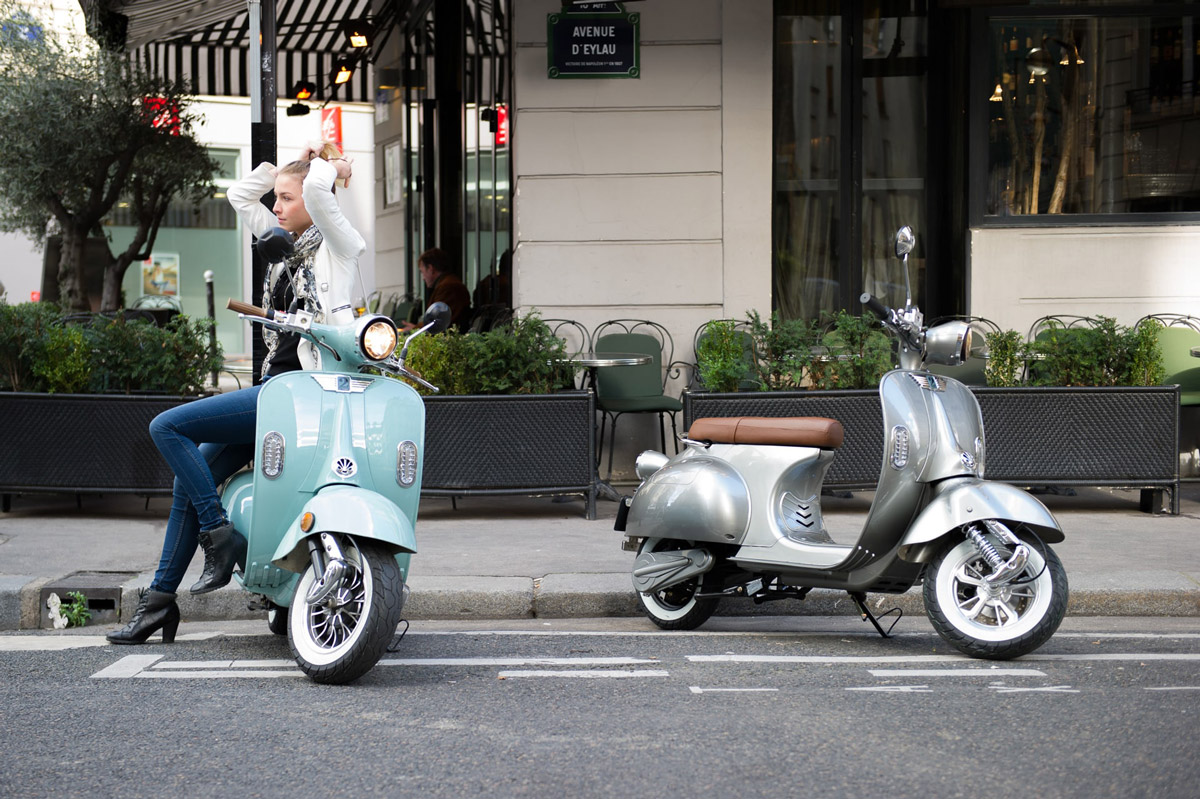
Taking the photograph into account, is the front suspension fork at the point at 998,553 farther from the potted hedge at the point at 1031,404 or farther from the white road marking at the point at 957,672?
the potted hedge at the point at 1031,404

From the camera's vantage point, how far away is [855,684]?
168 inches

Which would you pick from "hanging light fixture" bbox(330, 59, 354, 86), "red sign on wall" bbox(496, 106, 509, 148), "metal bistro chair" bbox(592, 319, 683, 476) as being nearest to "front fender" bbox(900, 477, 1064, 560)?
"metal bistro chair" bbox(592, 319, 683, 476)

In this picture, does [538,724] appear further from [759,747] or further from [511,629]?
[511,629]

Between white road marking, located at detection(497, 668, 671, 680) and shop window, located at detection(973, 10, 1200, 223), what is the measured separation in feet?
20.0

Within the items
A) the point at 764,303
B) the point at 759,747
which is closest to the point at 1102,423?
the point at 764,303

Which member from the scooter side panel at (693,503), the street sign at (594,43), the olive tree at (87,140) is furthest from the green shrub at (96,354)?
the olive tree at (87,140)

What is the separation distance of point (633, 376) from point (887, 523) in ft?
14.2

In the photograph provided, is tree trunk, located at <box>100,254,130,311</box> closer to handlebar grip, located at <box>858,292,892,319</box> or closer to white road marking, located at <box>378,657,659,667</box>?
white road marking, located at <box>378,657,659,667</box>

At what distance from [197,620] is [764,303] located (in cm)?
495

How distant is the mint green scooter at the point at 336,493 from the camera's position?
13.5ft

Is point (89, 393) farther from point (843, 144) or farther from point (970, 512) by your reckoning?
point (843, 144)

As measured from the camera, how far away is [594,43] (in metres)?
9.12

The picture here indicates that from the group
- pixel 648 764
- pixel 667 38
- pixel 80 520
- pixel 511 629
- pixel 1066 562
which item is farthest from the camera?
pixel 667 38

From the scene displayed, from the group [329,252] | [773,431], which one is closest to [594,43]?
[773,431]
